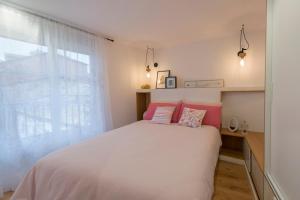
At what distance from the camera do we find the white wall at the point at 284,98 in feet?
2.96

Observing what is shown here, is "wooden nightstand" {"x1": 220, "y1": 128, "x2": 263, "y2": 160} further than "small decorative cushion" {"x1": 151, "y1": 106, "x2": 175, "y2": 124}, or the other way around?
"small decorative cushion" {"x1": 151, "y1": 106, "x2": 175, "y2": 124}

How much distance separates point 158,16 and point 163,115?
59.8 inches

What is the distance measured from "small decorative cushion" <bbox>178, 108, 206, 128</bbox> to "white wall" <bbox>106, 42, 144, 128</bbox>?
1.40m

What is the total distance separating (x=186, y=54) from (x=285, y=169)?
9.23 ft

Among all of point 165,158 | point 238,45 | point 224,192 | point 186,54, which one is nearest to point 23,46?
→ point 165,158

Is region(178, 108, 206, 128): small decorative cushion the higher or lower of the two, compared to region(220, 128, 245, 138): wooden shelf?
higher

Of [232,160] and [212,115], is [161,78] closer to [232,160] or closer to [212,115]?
[212,115]

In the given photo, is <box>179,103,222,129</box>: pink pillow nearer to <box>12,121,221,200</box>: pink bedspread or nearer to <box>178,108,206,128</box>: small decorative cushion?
<box>178,108,206,128</box>: small decorative cushion

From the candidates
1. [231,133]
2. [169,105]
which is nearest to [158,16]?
[169,105]

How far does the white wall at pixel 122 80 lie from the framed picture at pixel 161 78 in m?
0.56

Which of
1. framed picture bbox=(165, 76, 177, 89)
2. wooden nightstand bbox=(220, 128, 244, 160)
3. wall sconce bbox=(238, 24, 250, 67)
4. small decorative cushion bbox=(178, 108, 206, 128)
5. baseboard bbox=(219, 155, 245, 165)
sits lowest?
baseboard bbox=(219, 155, 245, 165)

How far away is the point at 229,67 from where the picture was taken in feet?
10.1

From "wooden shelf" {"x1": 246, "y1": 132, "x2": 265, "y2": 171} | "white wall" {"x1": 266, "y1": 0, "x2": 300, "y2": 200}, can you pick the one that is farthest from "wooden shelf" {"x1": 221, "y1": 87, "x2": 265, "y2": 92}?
"white wall" {"x1": 266, "y1": 0, "x2": 300, "y2": 200}

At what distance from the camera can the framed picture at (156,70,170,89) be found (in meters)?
3.72
